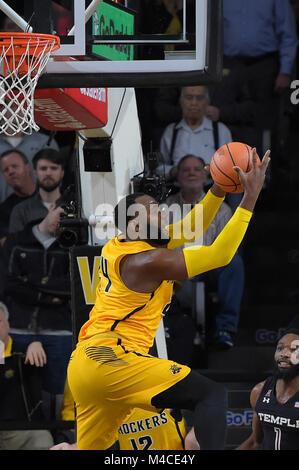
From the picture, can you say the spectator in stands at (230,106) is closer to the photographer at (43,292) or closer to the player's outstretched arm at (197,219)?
the photographer at (43,292)

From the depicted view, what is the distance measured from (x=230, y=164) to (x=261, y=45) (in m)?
3.84

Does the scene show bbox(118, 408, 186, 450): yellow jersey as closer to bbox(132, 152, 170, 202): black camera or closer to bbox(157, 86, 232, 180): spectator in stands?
bbox(132, 152, 170, 202): black camera

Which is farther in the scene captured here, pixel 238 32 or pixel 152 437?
pixel 238 32

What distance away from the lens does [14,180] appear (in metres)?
8.33

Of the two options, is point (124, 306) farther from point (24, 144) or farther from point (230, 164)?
point (24, 144)

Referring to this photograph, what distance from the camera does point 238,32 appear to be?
8828mm

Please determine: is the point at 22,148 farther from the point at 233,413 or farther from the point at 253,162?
the point at 253,162

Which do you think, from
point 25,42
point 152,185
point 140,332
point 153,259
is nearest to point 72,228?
point 152,185

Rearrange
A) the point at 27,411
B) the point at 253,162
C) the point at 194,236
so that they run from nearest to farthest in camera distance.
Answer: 1. the point at 253,162
2. the point at 194,236
3. the point at 27,411

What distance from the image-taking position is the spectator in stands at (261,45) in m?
8.70

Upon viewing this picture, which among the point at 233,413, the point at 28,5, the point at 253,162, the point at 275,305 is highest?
the point at 28,5

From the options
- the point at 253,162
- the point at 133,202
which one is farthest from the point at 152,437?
the point at 253,162

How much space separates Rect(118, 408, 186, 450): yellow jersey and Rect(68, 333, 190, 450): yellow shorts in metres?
0.91

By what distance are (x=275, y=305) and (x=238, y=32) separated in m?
2.67
